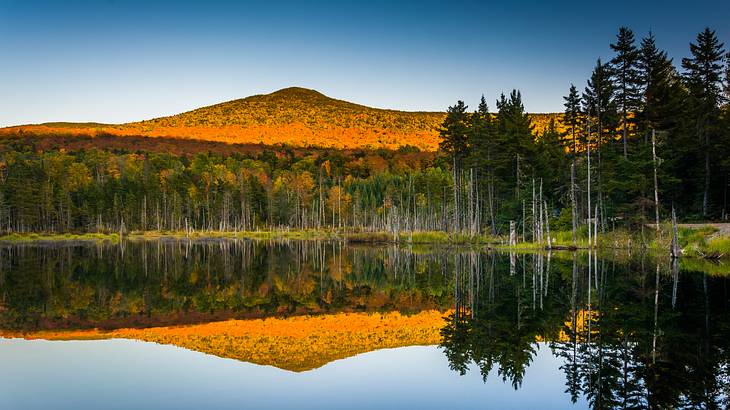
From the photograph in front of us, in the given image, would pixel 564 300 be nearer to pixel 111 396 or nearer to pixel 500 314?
pixel 500 314

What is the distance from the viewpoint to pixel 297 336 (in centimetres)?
1733

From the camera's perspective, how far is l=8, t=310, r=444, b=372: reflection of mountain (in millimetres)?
14969

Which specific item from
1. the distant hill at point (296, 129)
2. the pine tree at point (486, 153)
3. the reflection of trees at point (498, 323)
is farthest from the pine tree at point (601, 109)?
the distant hill at point (296, 129)

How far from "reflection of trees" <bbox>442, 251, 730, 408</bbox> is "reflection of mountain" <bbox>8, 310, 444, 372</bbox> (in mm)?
1223

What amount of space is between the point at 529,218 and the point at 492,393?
45262mm

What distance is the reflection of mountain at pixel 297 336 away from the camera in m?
15.0

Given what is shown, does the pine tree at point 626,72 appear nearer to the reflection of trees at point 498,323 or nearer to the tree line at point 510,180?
the tree line at point 510,180

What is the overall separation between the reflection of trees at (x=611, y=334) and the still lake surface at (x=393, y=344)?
5cm

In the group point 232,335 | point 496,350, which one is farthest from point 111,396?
point 496,350

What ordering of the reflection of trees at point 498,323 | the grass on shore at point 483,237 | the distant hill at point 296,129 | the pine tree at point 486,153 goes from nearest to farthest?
1. the reflection of trees at point 498,323
2. the grass on shore at point 483,237
3. the pine tree at point 486,153
4. the distant hill at point 296,129

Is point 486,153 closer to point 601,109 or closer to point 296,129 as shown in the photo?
point 601,109

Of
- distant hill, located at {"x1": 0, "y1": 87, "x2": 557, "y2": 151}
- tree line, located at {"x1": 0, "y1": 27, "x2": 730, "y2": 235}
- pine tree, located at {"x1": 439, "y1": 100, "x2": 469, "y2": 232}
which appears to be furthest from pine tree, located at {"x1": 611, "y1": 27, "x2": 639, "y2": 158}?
distant hill, located at {"x1": 0, "y1": 87, "x2": 557, "y2": 151}

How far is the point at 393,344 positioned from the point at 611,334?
5346 mm

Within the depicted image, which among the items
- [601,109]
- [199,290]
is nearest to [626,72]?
[601,109]
